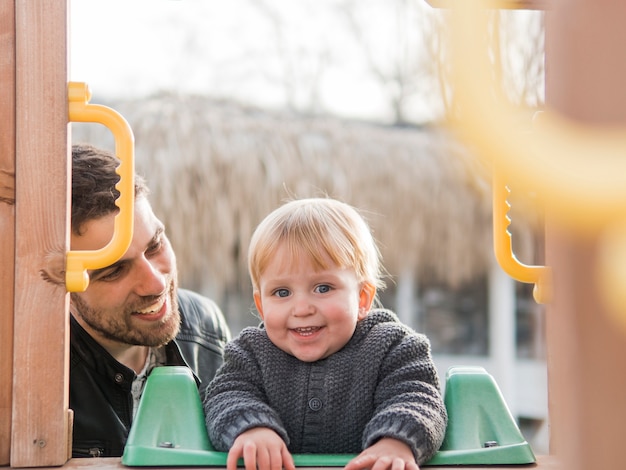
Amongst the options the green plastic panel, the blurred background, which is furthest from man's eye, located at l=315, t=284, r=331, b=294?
the blurred background

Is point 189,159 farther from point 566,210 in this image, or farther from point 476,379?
point 566,210

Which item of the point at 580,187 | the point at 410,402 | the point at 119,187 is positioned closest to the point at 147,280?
the point at 119,187

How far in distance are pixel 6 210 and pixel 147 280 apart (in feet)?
3.24

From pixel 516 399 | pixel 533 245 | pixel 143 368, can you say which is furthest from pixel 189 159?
pixel 143 368

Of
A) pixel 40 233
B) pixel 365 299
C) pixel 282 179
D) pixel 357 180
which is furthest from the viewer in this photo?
pixel 357 180

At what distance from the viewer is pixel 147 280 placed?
2449 mm

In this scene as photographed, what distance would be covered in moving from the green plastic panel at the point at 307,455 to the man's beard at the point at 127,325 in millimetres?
685

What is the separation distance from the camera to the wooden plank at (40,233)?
1460 mm

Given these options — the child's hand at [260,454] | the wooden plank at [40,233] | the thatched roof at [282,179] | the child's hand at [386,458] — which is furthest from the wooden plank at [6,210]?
the thatched roof at [282,179]

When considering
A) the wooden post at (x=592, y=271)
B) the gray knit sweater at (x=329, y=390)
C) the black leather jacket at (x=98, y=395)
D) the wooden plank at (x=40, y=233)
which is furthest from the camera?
the black leather jacket at (x=98, y=395)

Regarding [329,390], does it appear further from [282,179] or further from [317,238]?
[282,179]

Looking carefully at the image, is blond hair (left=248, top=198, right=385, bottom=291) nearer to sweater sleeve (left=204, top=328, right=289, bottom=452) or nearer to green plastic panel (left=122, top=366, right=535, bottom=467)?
sweater sleeve (left=204, top=328, right=289, bottom=452)

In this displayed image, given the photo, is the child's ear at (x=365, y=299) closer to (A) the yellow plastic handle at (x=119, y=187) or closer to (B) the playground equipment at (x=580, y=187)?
(A) the yellow plastic handle at (x=119, y=187)

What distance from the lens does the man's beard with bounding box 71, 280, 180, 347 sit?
2.47m
